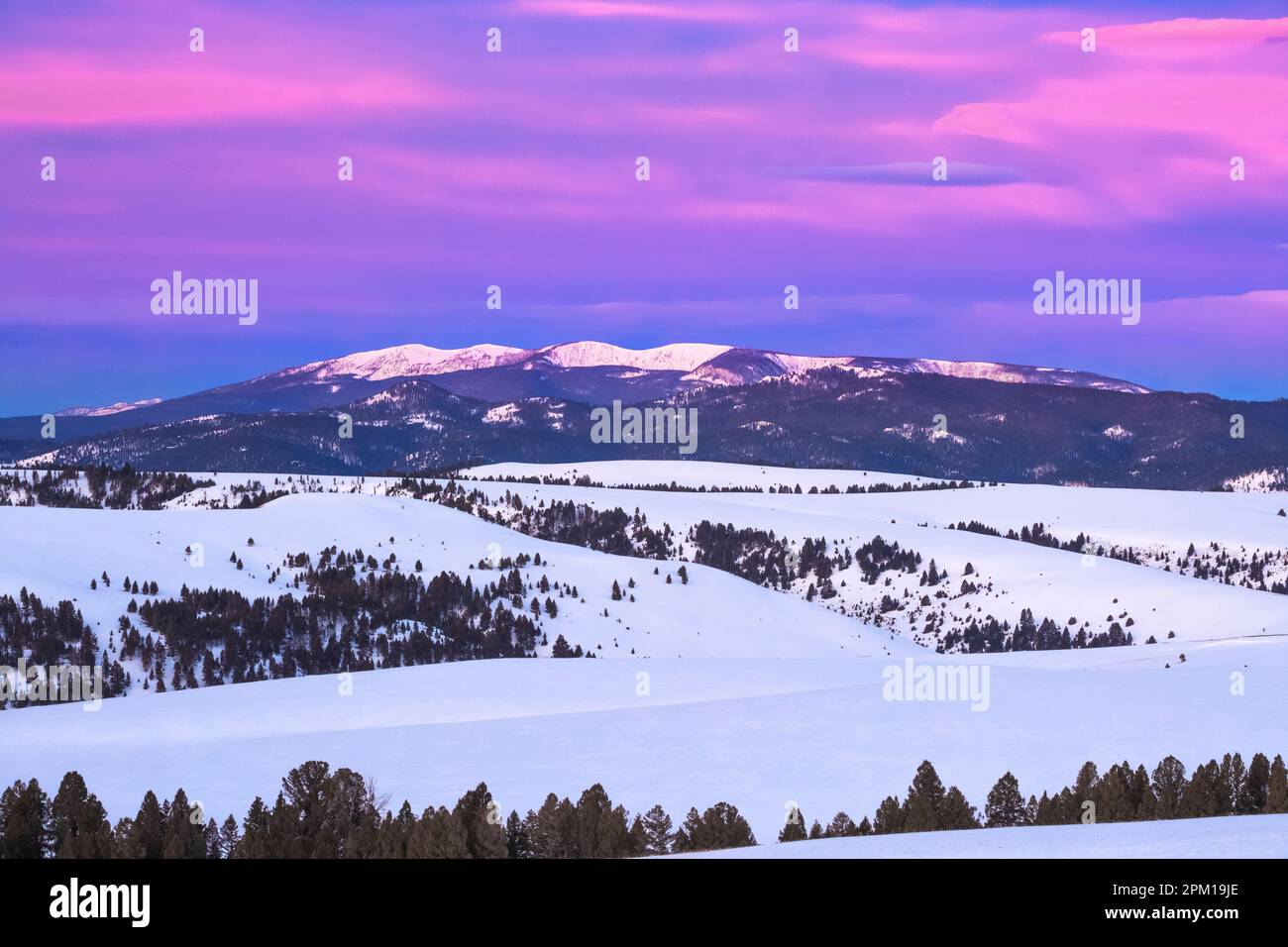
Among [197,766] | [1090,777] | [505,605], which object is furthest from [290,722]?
[505,605]

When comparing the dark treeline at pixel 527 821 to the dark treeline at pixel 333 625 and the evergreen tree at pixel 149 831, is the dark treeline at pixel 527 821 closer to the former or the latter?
the evergreen tree at pixel 149 831

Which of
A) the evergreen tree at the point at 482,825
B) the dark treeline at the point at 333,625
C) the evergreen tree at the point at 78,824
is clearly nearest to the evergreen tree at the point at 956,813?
the evergreen tree at the point at 482,825

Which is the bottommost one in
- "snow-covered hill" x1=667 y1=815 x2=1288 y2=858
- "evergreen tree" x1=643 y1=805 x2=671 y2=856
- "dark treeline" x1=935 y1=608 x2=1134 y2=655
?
"dark treeline" x1=935 y1=608 x2=1134 y2=655

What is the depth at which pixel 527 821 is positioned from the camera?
30750mm

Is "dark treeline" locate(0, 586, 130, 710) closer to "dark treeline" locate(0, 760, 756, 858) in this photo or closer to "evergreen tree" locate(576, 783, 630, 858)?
"dark treeline" locate(0, 760, 756, 858)

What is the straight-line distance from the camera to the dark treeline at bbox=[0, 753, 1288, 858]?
28234mm

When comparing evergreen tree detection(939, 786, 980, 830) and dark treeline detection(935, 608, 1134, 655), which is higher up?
evergreen tree detection(939, 786, 980, 830)

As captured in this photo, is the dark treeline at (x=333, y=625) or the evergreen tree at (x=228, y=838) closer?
the evergreen tree at (x=228, y=838)

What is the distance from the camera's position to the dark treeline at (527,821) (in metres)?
28.2

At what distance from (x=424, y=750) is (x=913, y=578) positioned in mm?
145586

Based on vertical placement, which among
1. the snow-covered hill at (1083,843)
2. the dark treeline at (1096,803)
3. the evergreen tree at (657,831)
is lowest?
the evergreen tree at (657,831)

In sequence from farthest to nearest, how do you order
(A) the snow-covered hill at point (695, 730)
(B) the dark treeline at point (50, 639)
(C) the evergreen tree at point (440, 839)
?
(B) the dark treeline at point (50, 639) < (A) the snow-covered hill at point (695, 730) < (C) the evergreen tree at point (440, 839)

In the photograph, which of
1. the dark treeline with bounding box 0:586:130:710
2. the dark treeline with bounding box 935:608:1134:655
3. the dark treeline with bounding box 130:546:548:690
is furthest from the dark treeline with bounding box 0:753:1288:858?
the dark treeline with bounding box 935:608:1134:655
